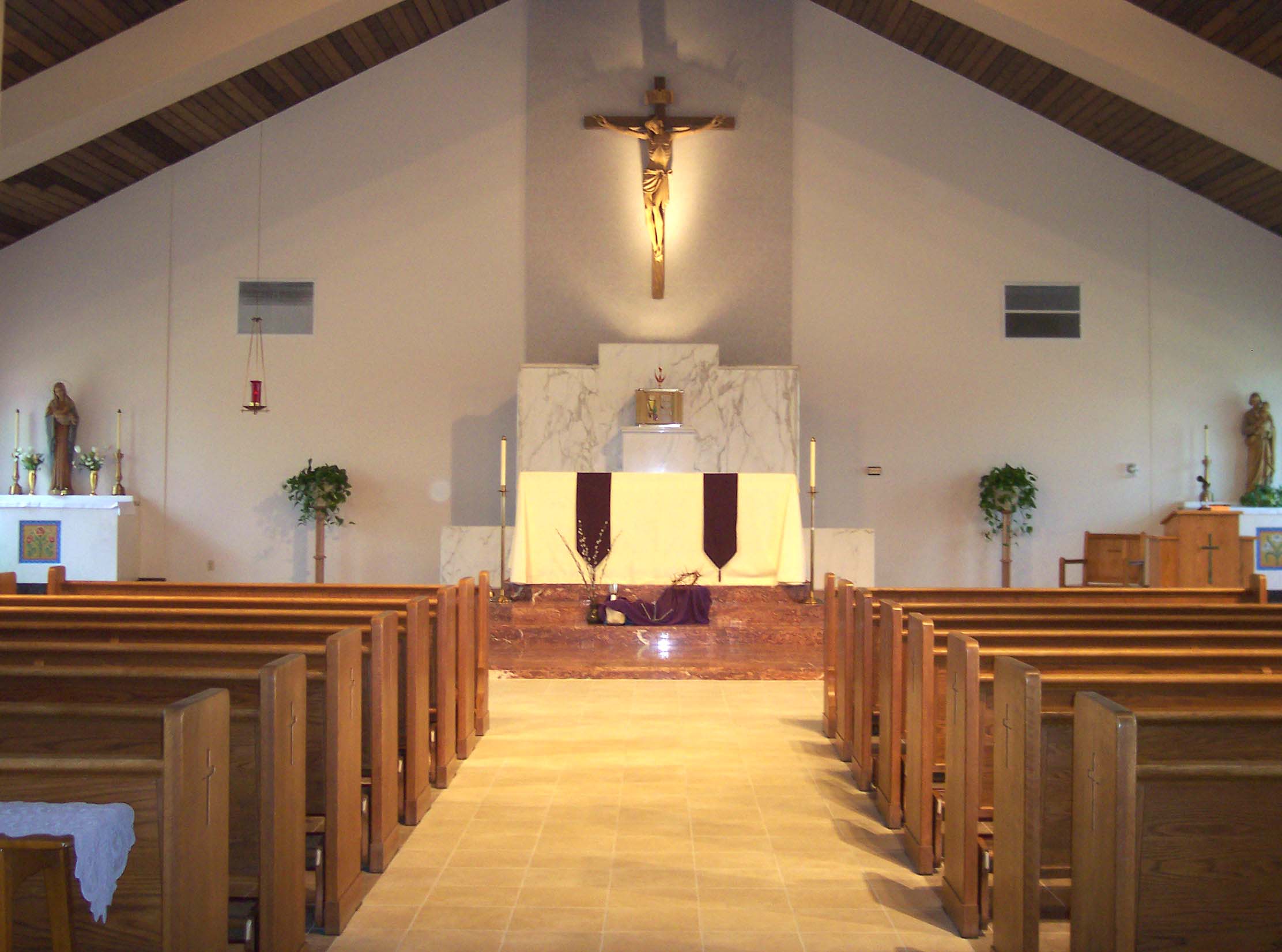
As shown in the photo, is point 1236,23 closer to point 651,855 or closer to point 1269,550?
point 1269,550

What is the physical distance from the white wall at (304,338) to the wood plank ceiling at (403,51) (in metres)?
0.27

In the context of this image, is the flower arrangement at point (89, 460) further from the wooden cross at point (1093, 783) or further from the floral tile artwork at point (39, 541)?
the wooden cross at point (1093, 783)

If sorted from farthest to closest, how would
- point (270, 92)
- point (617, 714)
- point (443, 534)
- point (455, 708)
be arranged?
point (270, 92), point (443, 534), point (617, 714), point (455, 708)

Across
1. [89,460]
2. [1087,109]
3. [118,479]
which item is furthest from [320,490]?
[1087,109]

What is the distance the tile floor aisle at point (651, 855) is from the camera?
2824 millimetres

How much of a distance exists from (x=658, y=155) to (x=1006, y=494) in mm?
4220

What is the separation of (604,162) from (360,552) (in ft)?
13.7

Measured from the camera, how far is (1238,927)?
2.09m

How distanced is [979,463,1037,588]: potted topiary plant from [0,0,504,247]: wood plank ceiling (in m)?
6.19

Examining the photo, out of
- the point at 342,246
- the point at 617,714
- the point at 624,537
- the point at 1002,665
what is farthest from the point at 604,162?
the point at 1002,665

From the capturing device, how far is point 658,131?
31.7 ft

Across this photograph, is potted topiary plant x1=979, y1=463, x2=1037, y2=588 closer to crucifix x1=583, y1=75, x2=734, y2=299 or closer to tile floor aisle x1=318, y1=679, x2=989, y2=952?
crucifix x1=583, y1=75, x2=734, y2=299

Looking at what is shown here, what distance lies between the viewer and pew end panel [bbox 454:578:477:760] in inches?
181

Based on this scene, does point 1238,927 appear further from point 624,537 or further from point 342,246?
point 342,246
